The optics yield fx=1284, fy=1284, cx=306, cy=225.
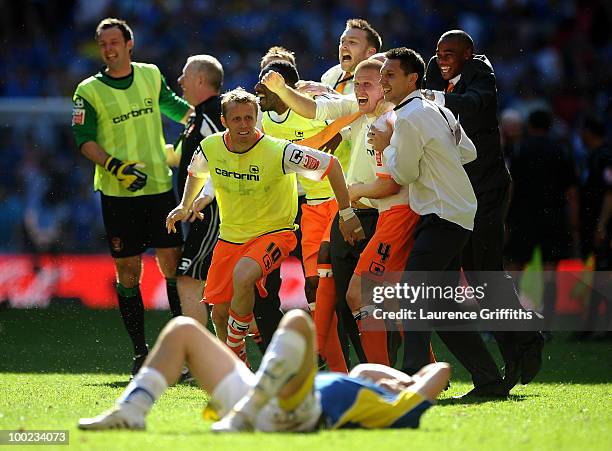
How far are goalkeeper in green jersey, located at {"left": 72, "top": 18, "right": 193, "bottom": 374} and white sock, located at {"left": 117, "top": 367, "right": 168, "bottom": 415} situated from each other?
14.6 feet

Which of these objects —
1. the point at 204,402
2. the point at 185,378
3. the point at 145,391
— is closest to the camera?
the point at 145,391

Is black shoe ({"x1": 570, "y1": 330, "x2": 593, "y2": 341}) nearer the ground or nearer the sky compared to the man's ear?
nearer the ground

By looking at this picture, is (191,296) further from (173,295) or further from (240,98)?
(240,98)

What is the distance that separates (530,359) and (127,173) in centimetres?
356

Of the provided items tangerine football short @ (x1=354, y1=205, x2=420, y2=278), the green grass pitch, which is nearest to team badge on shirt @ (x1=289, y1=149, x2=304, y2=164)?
tangerine football short @ (x1=354, y1=205, x2=420, y2=278)

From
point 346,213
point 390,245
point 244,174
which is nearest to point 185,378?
point 244,174

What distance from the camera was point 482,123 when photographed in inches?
360

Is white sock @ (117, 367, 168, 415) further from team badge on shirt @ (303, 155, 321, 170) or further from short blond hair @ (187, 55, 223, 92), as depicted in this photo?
short blond hair @ (187, 55, 223, 92)

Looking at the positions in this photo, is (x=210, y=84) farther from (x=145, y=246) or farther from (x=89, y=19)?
(x=89, y=19)

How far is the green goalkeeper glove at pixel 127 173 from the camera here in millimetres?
10227

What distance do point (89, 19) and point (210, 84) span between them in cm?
1252

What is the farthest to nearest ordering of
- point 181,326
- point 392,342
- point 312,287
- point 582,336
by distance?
1. point 582,336
2. point 312,287
3. point 392,342
4. point 181,326

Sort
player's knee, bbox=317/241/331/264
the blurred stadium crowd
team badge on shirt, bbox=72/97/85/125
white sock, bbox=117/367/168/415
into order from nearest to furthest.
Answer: white sock, bbox=117/367/168/415, player's knee, bbox=317/241/331/264, team badge on shirt, bbox=72/97/85/125, the blurred stadium crowd

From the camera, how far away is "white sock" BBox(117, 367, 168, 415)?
19.4 ft
